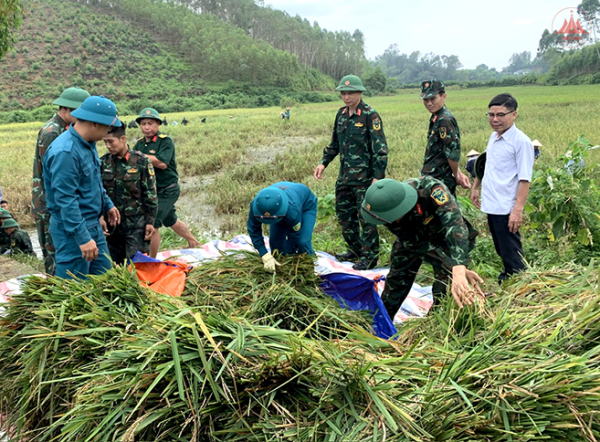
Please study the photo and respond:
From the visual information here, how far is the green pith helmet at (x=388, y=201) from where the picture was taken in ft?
8.36

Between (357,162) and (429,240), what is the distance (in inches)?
67.0

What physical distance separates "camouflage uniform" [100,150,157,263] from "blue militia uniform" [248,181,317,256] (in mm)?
1192

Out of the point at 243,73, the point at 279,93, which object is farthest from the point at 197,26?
the point at 279,93

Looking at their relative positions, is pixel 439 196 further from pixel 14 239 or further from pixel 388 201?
pixel 14 239

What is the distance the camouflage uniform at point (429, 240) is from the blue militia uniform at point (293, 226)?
0.72 metres

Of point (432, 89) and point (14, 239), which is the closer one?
point (432, 89)

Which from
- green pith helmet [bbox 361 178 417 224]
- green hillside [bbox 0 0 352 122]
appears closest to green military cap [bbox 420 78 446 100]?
green pith helmet [bbox 361 178 417 224]

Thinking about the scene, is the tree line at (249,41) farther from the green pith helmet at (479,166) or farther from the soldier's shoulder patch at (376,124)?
the green pith helmet at (479,166)

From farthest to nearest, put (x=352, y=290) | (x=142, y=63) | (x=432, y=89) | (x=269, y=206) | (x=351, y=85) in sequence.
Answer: (x=142, y=63) → (x=351, y=85) → (x=432, y=89) → (x=352, y=290) → (x=269, y=206)

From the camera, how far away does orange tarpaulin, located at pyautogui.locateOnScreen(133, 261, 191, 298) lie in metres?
3.10

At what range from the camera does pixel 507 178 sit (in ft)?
11.7

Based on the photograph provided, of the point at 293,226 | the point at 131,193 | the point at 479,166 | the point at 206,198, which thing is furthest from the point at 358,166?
the point at 206,198

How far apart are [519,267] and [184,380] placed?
9.88 feet

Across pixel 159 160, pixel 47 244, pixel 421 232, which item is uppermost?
pixel 159 160
